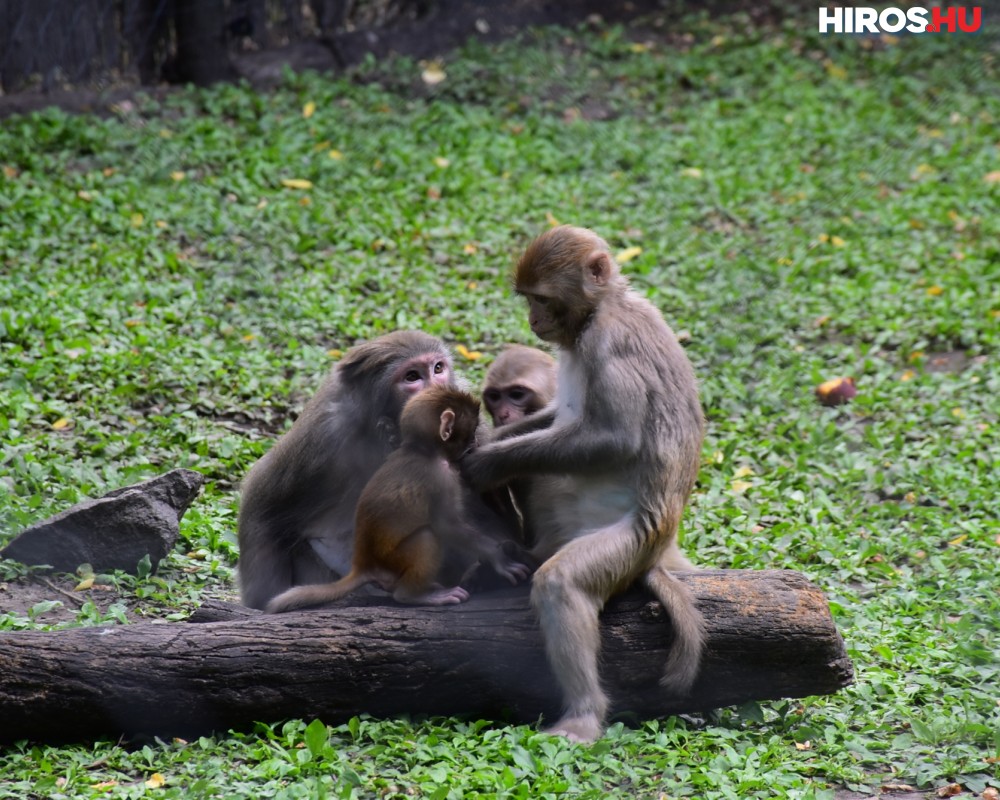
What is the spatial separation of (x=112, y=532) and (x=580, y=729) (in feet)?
8.74

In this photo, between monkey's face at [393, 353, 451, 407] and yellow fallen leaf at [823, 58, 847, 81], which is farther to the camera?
yellow fallen leaf at [823, 58, 847, 81]

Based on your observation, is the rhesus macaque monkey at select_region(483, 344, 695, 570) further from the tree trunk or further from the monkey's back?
the tree trunk

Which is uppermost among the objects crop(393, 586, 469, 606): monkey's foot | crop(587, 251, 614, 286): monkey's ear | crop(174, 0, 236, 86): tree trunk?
crop(174, 0, 236, 86): tree trunk

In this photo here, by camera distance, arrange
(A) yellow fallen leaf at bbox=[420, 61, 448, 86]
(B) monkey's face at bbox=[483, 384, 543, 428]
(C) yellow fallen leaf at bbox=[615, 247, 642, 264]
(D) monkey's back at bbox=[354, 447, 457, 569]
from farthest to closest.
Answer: (A) yellow fallen leaf at bbox=[420, 61, 448, 86] → (C) yellow fallen leaf at bbox=[615, 247, 642, 264] → (B) monkey's face at bbox=[483, 384, 543, 428] → (D) monkey's back at bbox=[354, 447, 457, 569]

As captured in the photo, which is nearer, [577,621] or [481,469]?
[577,621]

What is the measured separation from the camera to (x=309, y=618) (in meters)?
4.88

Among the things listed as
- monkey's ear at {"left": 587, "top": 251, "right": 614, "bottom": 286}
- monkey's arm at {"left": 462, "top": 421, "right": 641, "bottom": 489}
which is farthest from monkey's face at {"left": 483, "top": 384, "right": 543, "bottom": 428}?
monkey's ear at {"left": 587, "top": 251, "right": 614, "bottom": 286}

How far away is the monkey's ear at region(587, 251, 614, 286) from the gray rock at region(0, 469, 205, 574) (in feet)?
7.94

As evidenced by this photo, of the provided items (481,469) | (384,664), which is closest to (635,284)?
(481,469)

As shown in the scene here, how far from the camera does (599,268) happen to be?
5.28 m

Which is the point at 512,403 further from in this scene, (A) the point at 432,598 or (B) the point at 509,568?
(A) the point at 432,598

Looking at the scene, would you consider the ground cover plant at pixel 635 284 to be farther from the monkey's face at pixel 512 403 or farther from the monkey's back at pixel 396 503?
the monkey's face at pixel 512 403

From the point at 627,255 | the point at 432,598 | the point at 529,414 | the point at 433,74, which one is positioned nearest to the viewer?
the point at 432,598

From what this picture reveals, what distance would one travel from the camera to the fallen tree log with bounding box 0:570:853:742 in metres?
4.70
